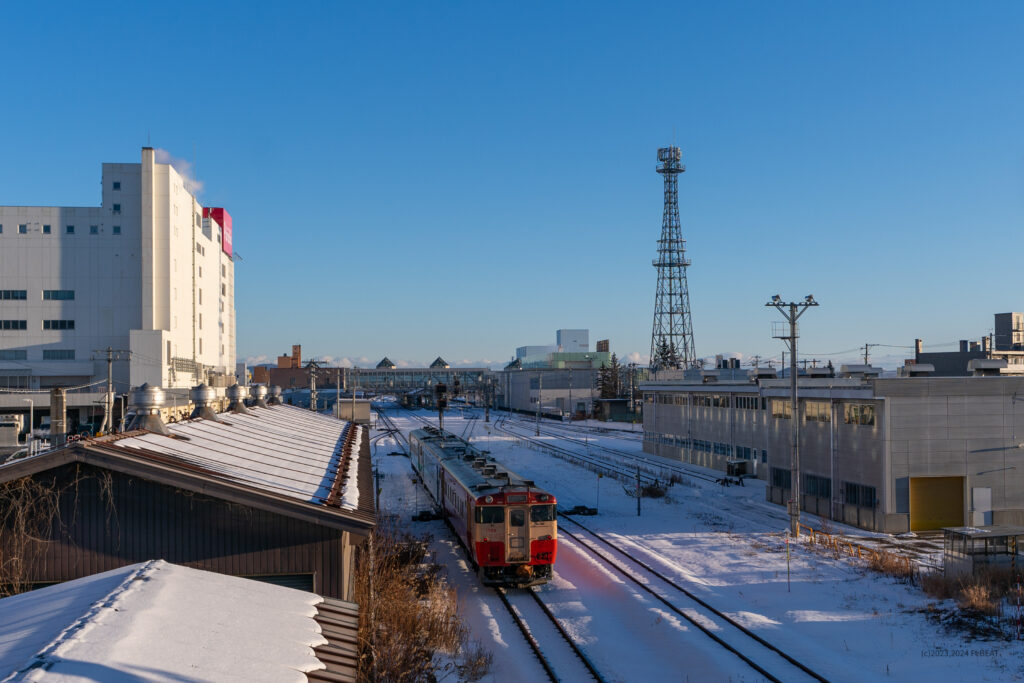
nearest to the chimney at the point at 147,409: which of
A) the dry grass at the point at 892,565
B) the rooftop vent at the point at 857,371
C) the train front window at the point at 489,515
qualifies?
the train front window at the point at 489,515

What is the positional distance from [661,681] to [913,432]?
21.2m

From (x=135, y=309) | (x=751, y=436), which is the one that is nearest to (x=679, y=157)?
(x=751, y=436)

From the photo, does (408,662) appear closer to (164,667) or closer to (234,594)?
(234,594)

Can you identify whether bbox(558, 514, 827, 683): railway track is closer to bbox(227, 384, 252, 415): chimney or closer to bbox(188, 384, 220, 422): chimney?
bbox(188, 384, 220, 422): chimney

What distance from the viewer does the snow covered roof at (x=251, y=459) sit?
1310 centimetres

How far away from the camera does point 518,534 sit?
2247 cm

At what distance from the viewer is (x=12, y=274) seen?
69.4 m

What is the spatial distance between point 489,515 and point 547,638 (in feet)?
15.5

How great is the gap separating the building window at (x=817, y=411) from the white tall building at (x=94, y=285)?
56.8 meters

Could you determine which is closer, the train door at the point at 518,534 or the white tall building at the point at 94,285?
the train door at the point at 518,534

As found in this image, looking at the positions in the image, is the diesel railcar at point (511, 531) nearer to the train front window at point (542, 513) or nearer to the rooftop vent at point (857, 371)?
the train front window at point (542, 513)

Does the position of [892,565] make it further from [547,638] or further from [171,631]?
[171,631]

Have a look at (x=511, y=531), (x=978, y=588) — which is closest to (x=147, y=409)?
(x=511, y=531)

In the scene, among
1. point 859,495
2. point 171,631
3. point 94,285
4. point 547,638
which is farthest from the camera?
point 94,285
